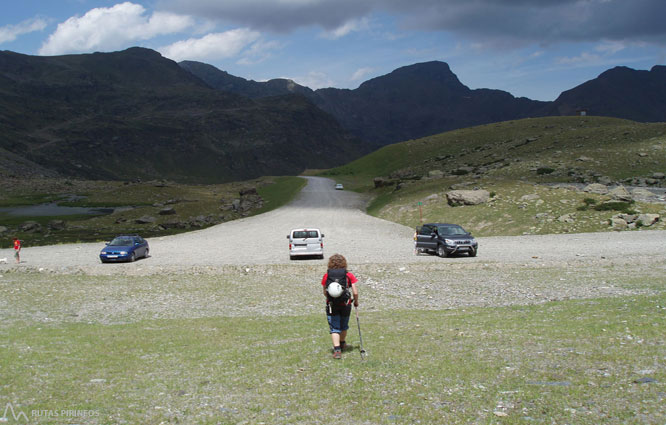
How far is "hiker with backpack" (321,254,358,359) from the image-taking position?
11.0 m

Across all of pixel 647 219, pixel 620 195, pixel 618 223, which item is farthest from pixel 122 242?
pixel 620 195

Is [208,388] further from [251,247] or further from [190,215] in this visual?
[190,215]

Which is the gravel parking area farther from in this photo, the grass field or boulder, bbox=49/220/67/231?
boulder, bbox=49/220/67/231

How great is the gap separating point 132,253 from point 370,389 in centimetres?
2784

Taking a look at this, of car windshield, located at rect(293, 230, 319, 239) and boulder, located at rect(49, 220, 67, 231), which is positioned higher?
car windshield, located at rect(293, 230, 319, 239)

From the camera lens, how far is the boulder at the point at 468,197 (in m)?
50.5

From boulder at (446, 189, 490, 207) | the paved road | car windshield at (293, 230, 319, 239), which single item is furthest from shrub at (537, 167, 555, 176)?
car windshield at (293, 230, 319, 239)

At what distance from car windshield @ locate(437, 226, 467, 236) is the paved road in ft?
5.91

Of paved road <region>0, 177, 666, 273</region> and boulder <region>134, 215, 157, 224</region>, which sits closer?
paved road <region>0, 177, 666, 273</region>

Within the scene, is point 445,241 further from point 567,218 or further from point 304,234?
point 567,218

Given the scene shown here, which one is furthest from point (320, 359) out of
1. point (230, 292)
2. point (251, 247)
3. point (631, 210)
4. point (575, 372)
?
point (631, 210)

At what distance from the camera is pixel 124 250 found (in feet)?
107

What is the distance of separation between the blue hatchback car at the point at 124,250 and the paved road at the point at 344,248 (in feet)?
2.69

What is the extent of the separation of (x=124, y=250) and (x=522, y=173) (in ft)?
176
